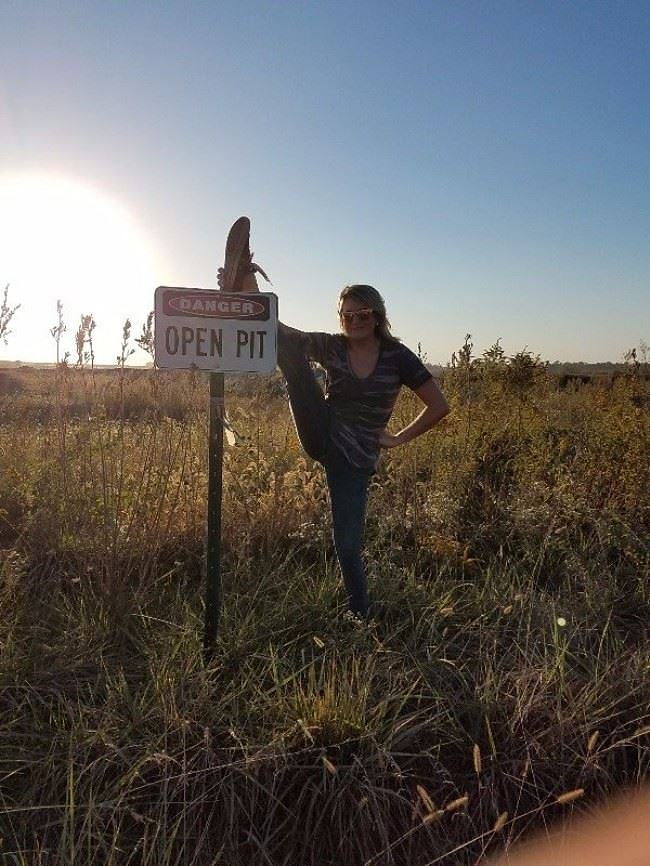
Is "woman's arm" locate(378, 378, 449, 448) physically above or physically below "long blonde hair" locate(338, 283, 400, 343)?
below

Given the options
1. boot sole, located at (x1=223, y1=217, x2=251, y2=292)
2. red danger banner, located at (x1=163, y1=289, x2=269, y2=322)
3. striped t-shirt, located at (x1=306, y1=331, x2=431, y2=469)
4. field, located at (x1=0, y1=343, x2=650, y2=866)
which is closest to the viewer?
field, located at (x1=0, y1=343, x2=650, y2=866)

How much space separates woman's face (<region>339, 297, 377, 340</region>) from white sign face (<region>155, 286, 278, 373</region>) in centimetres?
46

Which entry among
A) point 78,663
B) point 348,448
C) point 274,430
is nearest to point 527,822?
point 348,448

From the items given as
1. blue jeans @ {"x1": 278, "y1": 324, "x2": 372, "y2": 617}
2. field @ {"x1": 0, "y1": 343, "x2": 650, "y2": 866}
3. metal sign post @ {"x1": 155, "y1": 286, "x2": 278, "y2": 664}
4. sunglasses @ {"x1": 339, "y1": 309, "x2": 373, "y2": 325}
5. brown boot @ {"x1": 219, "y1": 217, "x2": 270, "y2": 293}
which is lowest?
field @ {"x1": 0, "y1": 343, "x2": 650, "y2": 866}

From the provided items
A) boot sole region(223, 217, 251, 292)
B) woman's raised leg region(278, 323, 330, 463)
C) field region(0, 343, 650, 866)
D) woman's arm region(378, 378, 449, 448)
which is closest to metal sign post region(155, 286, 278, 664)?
boot sole region(223, 217, 251, 292)

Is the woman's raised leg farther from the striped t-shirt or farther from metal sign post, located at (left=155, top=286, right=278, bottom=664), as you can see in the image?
metal sign post, located at (left=155, top=286, right=278, bottom=664)

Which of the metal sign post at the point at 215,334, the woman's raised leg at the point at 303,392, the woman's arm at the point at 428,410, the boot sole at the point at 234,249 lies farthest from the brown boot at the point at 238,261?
the woman's arm at the point at 428,410

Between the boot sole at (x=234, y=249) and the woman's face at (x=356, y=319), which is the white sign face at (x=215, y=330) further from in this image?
→ the woman's face at (x=356, y=319)

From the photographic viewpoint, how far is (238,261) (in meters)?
2.35

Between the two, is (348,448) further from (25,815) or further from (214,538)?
(25,815)

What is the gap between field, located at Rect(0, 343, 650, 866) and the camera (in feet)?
6.27

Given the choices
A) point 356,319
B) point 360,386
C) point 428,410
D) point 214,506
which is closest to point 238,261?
point 356,319

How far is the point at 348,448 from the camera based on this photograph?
2.80 m

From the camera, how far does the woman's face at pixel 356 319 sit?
2680 mm
